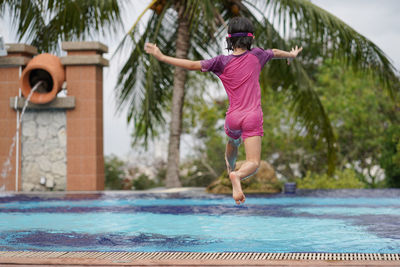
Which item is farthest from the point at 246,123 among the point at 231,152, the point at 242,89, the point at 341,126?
the point at 341,126

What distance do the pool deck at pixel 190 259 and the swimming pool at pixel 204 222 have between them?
0.73 meters

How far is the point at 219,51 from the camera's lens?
45.2 feet

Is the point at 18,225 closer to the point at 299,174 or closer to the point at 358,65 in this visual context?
the point at 358,65

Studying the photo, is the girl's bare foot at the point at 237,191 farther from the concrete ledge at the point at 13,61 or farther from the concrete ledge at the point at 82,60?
the concrete ledge at the point at 13,61

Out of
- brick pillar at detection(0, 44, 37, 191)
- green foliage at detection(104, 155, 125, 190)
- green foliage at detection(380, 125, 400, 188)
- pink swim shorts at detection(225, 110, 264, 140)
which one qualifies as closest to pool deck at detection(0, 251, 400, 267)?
pink swim shorts at detection(225, 110, 264, 140)

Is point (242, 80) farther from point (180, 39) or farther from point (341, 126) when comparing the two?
point (341, 126)

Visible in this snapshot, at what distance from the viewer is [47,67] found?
1187 centimetres

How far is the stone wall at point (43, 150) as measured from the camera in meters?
12.1

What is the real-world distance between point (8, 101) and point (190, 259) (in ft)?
32.1

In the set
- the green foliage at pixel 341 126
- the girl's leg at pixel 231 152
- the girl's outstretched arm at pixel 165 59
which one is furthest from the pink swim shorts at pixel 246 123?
the green foliage at pixel 341 126

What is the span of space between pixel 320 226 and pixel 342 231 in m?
0.49

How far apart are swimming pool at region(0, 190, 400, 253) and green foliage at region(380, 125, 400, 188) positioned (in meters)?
3.80

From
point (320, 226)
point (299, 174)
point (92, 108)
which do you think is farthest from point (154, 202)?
point (299, 174)

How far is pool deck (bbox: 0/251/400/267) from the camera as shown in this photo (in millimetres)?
3352
